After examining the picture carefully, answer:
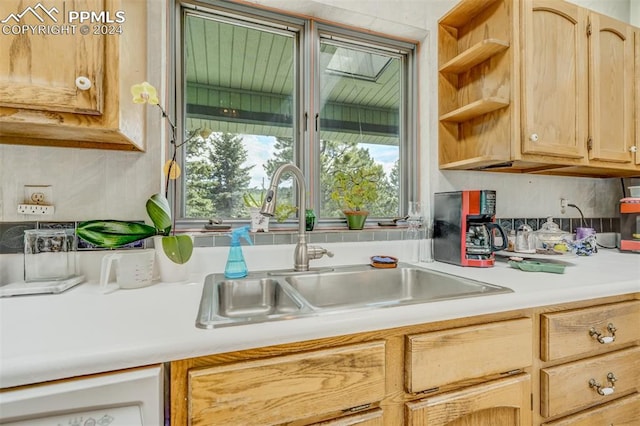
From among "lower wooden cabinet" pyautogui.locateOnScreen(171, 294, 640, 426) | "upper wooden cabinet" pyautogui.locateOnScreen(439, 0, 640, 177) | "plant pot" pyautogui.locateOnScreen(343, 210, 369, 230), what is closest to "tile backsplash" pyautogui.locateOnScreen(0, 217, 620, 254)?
"plant pot" pyautogui.locateOnScreen(343, 210, 369, 230)

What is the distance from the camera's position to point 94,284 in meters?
1.05

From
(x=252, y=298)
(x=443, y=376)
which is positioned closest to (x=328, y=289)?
(x=252, y=298)

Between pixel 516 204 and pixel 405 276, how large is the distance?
39.6 inches

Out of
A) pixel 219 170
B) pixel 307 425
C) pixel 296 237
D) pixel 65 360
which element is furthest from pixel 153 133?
pixel 307 425

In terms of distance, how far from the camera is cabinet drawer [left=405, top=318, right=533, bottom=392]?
77 cm

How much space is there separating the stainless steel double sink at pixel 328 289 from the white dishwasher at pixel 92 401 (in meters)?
0.24

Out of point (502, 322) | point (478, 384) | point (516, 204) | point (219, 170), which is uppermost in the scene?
point (219, 170)

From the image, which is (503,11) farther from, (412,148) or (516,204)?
(516,204)

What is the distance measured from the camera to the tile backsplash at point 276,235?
1027 millimetres

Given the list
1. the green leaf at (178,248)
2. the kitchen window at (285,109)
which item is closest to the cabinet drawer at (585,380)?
the kitchen window at (285,109)

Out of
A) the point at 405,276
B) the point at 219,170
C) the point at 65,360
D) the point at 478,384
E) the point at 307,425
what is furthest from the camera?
the point at 219,170

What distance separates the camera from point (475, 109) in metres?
1.43

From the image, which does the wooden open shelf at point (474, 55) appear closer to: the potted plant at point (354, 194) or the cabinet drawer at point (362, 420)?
the potted plant at point (354, 194)

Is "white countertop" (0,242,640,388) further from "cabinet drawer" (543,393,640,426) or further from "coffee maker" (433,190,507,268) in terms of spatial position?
"cabinet drawer" (543,393,640,426)
